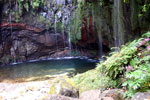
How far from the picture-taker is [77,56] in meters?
17.0

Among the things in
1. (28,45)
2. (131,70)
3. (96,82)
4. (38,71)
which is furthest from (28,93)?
(28,45)

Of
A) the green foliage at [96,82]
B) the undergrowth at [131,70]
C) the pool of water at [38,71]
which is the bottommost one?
the pool of water at [38,71]

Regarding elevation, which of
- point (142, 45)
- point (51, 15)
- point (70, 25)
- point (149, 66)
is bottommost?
point (149, 66)

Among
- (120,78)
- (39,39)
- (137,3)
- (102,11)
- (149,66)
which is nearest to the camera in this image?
(149,66)

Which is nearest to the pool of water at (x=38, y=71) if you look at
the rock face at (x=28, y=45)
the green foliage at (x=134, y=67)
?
the rock face at (x=28, y=45)

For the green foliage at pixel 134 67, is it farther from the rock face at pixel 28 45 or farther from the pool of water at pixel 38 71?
the rock face at pixel 28 45

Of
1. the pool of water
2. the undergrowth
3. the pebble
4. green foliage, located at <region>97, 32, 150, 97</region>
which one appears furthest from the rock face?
green foliage, located at <region>97, 32, 150, 97</region>

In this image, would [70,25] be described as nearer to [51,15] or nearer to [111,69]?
[51,15]

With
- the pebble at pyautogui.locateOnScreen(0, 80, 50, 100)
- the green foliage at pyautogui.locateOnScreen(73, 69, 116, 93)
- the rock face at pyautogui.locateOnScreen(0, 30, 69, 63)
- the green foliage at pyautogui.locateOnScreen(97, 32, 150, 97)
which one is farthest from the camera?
the rock face at pyautogui.locateOnScreen(0, 30, 69, 63)

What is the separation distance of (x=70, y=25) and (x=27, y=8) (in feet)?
15.7

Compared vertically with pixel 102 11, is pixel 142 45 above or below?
below

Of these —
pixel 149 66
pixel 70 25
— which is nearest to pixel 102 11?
pixel 70 25

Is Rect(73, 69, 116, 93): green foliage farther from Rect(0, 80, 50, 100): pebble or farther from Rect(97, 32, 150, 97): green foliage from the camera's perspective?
Rect(0, 80, 50, 100): pebble

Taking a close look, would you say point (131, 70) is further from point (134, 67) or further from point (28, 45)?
point (28, 45)
